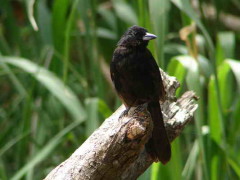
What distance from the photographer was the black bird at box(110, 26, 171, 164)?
2326 millimetres

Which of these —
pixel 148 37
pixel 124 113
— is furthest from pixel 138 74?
pixel 124 113

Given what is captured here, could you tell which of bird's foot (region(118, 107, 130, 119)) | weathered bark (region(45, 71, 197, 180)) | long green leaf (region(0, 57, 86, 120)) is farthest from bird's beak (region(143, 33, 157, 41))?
long green leaf (region(0, 57, 86, 120))

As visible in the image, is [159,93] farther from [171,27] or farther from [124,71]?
[171,27]

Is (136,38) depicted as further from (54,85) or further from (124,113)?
(54,85)

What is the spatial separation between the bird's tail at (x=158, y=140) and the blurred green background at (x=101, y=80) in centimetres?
26

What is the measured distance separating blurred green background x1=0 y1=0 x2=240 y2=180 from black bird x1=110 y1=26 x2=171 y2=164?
2.7 inches

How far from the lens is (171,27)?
430 centimetres

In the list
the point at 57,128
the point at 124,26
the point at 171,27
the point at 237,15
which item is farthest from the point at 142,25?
the point at 237,15

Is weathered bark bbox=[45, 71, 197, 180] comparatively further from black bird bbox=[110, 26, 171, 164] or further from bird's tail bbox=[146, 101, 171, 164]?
black bird bbox=[110, 26, 171, 164]

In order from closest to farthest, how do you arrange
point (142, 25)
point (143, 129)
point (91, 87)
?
point (143, 129) → point (142, 25) → point (91, 87)

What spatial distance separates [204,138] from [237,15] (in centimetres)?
240

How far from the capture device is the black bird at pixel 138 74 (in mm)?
2326

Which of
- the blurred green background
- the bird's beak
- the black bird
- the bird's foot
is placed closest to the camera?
the bird's foot

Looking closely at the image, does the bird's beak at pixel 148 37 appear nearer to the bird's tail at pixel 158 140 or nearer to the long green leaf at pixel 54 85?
the bird's tail at pixel 158 140
